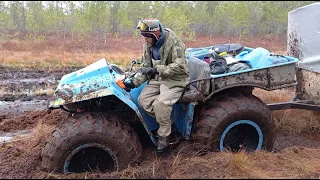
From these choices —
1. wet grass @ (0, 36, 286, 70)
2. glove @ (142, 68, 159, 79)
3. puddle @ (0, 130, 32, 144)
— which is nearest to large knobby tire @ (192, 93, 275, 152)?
glove @ (142, 68, 159, 79)

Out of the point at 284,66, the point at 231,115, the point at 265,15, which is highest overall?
the point at 265,15

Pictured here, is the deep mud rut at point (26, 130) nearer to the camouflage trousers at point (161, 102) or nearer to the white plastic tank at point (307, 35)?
the camouflage trousers at point (161, 102)

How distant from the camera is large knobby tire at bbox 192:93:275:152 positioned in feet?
15.3

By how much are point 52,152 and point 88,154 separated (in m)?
0.45

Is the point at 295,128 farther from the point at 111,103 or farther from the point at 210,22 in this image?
the point at 210,22

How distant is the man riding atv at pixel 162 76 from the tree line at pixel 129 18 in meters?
30.2

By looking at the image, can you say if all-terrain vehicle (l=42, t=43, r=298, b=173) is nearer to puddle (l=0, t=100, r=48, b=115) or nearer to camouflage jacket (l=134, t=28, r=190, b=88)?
camouflage jacket (l=134, t=28, r=190, b=88)

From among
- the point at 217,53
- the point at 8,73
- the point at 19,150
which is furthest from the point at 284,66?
the point at 8,73

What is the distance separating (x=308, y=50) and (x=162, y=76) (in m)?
3.34

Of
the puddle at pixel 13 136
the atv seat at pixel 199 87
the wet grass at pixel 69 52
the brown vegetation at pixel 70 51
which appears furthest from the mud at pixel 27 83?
the atv seat at pixel 199 87

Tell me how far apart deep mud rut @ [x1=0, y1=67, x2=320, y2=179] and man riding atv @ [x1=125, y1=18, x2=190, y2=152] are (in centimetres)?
58

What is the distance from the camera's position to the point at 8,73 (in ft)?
47.5

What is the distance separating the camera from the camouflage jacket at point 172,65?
4.54m

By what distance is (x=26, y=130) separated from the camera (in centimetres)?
692
